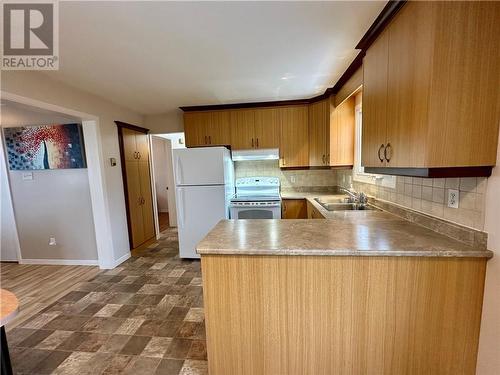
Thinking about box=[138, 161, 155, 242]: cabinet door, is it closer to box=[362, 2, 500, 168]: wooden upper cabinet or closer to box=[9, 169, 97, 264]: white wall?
box=[9, 169, 97, 264]: white wall

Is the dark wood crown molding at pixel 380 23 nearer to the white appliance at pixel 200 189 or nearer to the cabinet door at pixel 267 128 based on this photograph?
the cabinet door at pixel 267 128

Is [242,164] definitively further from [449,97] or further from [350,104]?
[449,97]

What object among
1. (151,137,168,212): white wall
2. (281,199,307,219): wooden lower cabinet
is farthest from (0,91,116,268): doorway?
(281,199,307,219): wooden lower cabinet

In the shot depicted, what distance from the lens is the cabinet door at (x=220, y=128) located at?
3686 millimetres

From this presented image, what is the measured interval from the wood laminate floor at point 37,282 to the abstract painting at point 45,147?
59.5 inches

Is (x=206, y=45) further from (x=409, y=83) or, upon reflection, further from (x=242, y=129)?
(x=242, y=129)

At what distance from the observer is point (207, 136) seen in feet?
12.2

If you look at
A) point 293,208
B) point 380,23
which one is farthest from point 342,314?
point 293,208

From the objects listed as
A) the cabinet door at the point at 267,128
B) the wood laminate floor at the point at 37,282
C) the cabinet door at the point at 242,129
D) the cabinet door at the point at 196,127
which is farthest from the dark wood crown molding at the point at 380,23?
the wood laminate floor at the point at 37,282

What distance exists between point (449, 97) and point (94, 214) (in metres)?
3.86

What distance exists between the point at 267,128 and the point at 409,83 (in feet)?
8.42

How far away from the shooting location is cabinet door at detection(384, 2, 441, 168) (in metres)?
1.08

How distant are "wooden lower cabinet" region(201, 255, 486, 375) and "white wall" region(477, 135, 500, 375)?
0.04 meters

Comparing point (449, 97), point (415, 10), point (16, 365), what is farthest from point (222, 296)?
point (415, 10)
